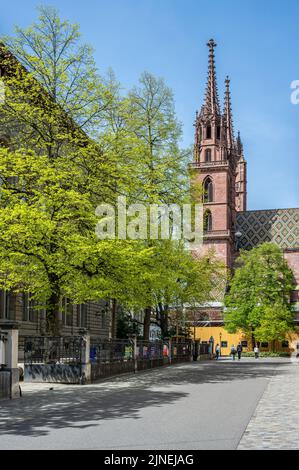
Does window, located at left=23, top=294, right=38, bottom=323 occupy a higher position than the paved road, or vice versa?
window, located at left=23, top=294, right=38, bottom=323

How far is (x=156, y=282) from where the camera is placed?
29.2m

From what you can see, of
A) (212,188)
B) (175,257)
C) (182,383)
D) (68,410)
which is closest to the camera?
(68,410)

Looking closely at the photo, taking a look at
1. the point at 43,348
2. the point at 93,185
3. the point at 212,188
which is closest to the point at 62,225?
the point at 93,185

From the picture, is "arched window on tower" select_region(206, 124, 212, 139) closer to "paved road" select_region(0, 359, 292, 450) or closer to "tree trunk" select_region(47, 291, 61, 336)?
"tree trunk" select_region(47, 291, 61, 336)

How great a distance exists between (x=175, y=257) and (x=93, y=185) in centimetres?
1057

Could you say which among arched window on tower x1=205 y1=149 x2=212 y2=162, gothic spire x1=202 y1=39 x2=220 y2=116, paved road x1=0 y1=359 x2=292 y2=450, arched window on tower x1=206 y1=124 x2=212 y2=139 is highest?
gothic spire x1=202 y1=39 x2=220 y2=116

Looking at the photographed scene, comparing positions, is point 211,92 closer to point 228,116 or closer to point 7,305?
point 228,116

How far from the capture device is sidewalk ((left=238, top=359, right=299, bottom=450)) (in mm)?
9840

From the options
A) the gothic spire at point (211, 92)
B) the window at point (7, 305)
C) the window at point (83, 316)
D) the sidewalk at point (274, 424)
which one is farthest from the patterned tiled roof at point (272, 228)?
the sidewalk at point (274, 424)

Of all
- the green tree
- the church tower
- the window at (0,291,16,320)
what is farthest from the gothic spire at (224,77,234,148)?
the window at (0,291,16,320)

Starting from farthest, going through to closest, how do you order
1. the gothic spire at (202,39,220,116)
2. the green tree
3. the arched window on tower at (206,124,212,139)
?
the arched window on tower at (206,124,212,139) → the gothic spire at (202,39,220,116) → the green tree

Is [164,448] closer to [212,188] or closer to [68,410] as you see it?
[68,410]

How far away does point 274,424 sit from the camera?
12.3m

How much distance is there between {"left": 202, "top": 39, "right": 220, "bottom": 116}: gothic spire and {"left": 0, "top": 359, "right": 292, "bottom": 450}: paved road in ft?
251
